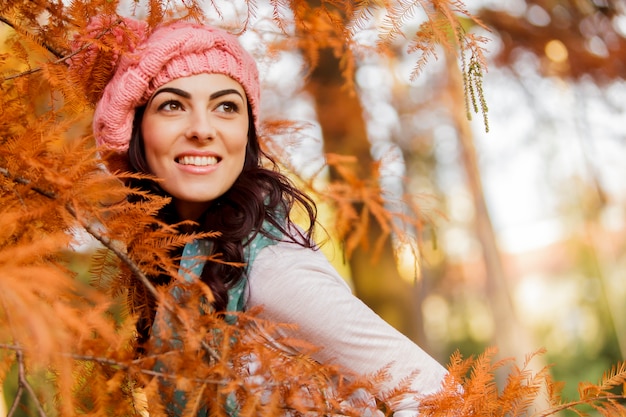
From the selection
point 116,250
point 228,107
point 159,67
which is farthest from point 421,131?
point 116,250

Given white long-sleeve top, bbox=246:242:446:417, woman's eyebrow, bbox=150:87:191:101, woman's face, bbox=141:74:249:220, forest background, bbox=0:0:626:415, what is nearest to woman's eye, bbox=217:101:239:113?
woman's face, bbox=141:74:249:220

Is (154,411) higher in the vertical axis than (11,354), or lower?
lower

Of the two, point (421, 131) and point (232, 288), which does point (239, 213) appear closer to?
point (232, 288)

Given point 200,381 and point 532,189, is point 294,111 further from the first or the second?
point 532,189

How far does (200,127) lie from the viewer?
1.85m

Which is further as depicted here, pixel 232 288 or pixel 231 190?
pixel 231 190

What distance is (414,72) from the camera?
5.40ft

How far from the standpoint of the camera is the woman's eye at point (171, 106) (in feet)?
6.28

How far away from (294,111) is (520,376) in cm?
515

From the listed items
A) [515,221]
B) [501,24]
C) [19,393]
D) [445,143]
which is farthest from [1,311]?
[515,221]


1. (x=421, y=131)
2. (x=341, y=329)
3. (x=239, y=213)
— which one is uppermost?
(x=239, y=213)

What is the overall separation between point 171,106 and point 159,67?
0.38 ft

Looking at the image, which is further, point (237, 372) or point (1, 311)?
point (237, 372)

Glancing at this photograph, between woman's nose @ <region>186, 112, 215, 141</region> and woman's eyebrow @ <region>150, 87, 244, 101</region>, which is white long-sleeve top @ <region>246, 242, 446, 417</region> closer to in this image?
woman's nose @ <region>186, 112, 215, 141</region>
